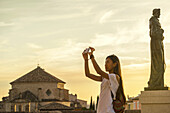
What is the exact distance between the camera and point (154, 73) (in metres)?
11.1

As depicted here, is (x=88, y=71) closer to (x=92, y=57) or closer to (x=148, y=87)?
(x=92, y=57)

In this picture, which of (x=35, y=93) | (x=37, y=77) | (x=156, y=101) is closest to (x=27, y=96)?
(x=35, y=93)

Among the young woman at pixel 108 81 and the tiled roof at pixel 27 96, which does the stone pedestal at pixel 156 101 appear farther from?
the tiled roof at pixel 27 96

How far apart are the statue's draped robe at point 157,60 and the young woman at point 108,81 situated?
6348 mm

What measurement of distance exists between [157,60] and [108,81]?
263 inches

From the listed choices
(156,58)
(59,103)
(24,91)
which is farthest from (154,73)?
(24,91)

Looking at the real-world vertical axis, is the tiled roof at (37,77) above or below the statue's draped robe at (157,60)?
above

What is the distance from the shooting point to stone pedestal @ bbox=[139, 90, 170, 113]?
10609mm

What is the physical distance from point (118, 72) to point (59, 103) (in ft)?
217

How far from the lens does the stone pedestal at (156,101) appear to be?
418 inches

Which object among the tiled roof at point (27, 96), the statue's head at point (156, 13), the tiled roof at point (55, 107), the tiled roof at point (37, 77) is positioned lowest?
the tiled roof at point (55, 107)

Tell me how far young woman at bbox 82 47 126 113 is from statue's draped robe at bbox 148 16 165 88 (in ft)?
20.8

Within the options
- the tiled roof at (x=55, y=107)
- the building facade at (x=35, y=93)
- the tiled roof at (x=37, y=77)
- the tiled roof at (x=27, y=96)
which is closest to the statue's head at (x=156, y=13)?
the tiled roof at (x=55, y=107)

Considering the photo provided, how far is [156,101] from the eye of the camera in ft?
35.0
